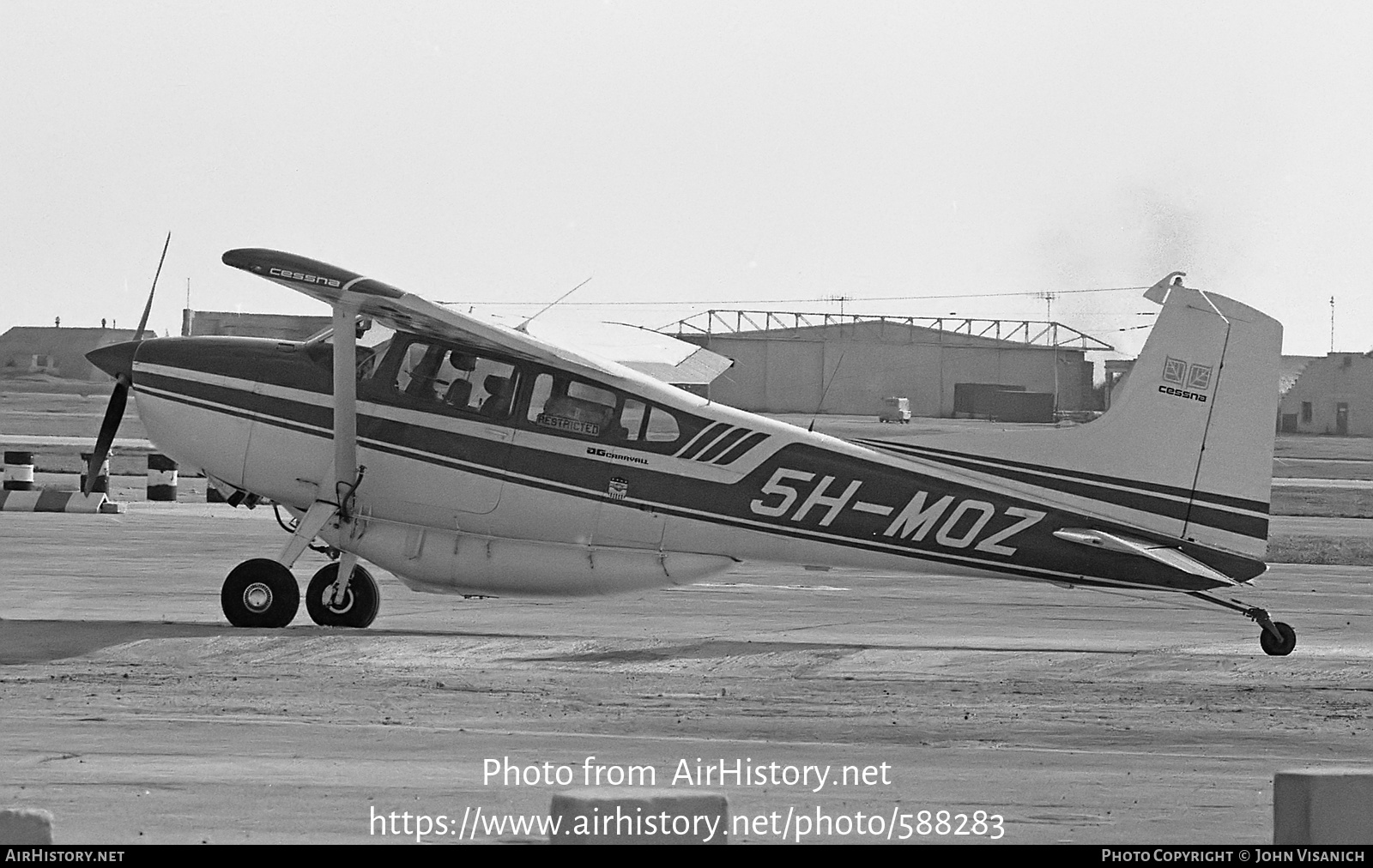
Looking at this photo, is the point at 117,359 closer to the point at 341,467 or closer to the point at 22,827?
the point at 341,467

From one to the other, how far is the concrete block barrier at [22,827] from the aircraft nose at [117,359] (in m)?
10.1

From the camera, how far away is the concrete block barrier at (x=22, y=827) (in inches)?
194

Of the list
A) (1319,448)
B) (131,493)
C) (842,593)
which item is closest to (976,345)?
(1319,448)

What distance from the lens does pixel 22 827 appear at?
4.93 metres

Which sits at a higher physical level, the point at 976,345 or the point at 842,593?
the point at 976,345

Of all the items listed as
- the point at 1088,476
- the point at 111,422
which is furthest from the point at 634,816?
the point at 111,422

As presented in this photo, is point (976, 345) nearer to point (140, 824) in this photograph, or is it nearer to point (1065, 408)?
point (1065, 408)

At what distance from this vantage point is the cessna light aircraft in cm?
1329

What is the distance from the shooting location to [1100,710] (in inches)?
412

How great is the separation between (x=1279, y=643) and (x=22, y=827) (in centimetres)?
1047

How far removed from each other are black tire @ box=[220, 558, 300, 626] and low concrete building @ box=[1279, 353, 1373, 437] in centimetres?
10893

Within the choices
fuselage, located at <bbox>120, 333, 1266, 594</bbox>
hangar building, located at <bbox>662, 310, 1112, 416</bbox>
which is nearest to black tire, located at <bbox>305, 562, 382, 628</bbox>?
fuselage, located at <bbox>120, 333, 1266, 594</bbox>

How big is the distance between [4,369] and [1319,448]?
301ft

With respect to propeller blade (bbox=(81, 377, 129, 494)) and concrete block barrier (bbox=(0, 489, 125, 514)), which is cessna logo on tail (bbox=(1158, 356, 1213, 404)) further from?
concrete block barrier (bbox=(0, 489, 125, 514))
